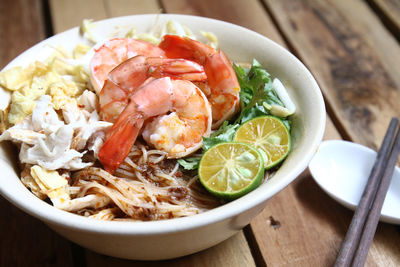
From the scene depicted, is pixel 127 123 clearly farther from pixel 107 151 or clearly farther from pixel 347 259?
A: pixel 347 259

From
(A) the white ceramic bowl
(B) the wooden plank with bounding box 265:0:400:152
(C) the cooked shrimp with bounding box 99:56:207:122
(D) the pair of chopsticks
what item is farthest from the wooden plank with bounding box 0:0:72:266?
(B) the wooden plank with bounding box 265:0:400:152

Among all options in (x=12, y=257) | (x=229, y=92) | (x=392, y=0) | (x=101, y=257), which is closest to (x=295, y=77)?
(x=229, y=92)

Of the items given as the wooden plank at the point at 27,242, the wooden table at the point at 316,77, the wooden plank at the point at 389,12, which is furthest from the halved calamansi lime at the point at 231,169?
the wooden plank at the point at 389,12

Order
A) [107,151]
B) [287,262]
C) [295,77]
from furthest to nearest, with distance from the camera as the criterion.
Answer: [295,77]
[287,262]
[107,151]

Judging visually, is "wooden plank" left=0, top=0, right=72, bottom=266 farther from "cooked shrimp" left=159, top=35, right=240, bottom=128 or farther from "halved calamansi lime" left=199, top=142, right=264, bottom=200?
"cooked shrimp" left=159, top=35, right=240, bottom=128

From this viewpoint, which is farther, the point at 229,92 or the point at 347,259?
the point at 229,92

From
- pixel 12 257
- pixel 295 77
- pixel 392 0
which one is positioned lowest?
pixel 12 257

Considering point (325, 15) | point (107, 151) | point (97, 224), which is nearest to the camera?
point (97, 224)
